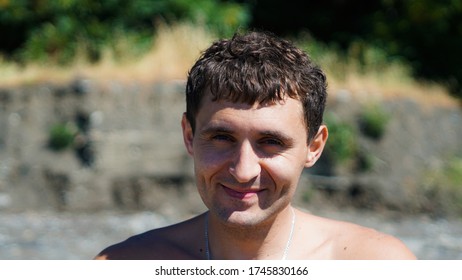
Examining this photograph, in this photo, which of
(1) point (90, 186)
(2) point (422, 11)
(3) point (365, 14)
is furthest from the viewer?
(3) point (365, 14)

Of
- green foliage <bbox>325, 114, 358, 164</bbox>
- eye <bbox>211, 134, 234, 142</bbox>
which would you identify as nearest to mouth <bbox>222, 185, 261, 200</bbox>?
eye <bbox>211, 134, 234, 142</bbox>

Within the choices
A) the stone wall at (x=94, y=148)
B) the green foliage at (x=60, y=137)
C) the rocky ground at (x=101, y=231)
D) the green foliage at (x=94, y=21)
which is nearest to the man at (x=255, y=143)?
the rocky ground at (x=101, y=231)

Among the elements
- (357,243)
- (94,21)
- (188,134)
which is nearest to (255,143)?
(188,134)

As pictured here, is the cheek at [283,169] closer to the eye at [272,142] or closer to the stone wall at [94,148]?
the eye at [272,142]

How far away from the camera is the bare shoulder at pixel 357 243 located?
9.53 ft

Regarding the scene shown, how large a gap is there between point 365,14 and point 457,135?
20.2ft

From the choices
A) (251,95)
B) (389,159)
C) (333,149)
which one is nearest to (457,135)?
(389,159)

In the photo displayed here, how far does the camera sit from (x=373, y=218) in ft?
38.2

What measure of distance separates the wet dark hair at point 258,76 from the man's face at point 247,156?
0.03 meters

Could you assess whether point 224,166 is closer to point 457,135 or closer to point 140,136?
point 140,136

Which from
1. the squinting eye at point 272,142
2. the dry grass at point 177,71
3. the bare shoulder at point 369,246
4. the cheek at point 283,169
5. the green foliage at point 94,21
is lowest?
the bare shoulder at point 369,246

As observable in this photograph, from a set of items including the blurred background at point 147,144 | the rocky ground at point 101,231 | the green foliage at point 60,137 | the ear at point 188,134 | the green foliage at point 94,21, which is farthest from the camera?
the green foliage at point 94,21

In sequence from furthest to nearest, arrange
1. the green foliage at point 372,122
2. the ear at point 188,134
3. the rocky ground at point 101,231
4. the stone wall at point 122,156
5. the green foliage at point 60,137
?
the green foliage at point 372,122 → the green foliage at point 60,137 → the stone wall at point 122,156 → the rocky ground at point 101,231 → the ear at point 188,134

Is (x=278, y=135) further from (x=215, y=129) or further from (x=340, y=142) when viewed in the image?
(x=340, y=142)
